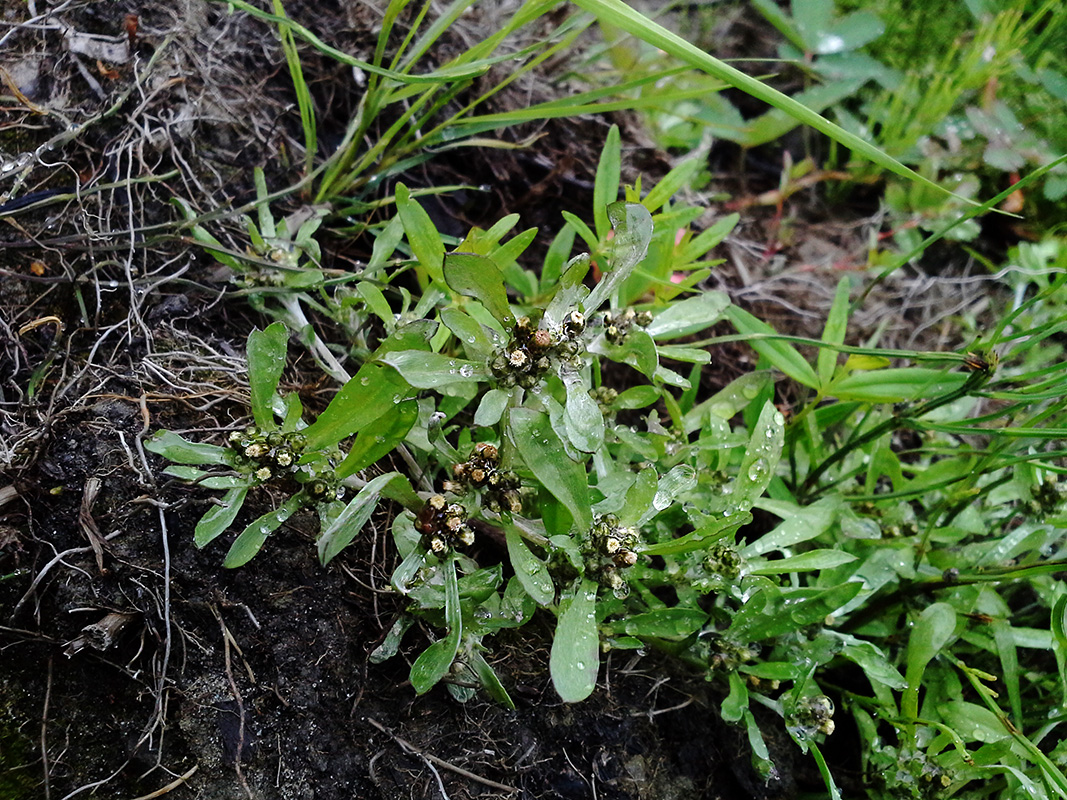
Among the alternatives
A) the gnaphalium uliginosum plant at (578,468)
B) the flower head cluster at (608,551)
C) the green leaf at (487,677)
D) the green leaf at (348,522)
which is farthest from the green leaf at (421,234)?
the green leaf at (487,677)

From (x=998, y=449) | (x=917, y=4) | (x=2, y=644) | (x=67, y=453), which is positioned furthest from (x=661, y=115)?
(x=2, y=644)

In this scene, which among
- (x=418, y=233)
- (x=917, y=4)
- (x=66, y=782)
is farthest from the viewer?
(x=917, y=4)

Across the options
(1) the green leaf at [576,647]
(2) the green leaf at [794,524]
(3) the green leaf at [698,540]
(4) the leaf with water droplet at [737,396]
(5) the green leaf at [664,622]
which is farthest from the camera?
(4) the leaf with water droplet at [737,396]

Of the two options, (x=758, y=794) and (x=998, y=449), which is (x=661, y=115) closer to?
(x=998, y=449)

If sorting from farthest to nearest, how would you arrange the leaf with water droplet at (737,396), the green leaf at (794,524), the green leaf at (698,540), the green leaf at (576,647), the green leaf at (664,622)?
the leaf with water droplet at (737,396), the green leaf at (794,524), the green leaf at (664,622), the green leaf at (698,540), the green leaf at (576,647)

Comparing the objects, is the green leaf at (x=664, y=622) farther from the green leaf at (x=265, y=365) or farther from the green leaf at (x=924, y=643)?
the green leaf at (x=265, y=365)

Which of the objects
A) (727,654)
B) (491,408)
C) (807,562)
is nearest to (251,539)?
(491,408)

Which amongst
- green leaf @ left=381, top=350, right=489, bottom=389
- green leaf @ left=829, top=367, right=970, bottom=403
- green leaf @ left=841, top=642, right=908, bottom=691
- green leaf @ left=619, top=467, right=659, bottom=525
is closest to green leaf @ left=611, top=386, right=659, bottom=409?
green leaf @ left=619, top=467, right=659, bottom=525

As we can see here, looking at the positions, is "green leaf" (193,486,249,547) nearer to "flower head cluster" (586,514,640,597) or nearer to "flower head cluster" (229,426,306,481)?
"flower head cluster" (229,426,306,481)
